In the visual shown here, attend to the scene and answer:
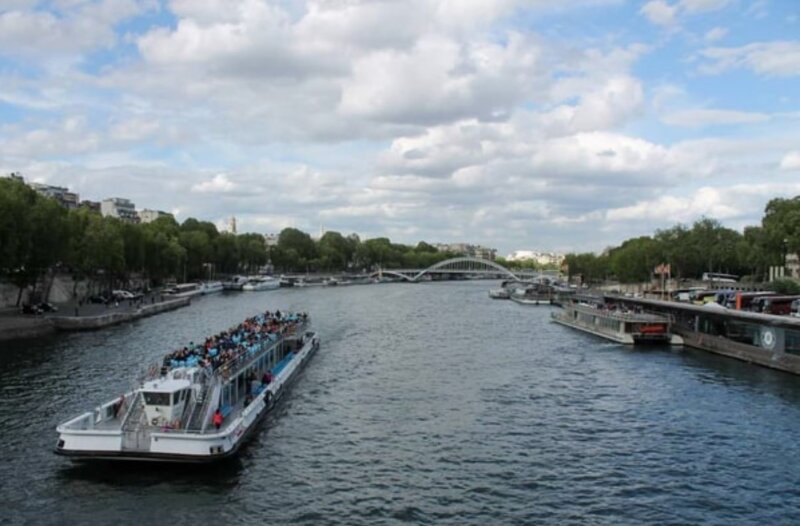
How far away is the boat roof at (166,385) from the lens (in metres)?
29.3

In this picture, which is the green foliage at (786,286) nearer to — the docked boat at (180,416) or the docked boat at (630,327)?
the docked boat at (630,327)

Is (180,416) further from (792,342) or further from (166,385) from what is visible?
(792,342)

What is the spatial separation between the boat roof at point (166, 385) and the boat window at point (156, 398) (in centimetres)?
20

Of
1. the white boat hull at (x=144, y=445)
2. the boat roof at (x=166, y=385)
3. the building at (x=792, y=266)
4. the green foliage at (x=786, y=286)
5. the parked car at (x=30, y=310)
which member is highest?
the building at (x=792, y=266)

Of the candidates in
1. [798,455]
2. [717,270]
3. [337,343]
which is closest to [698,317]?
[337,343]

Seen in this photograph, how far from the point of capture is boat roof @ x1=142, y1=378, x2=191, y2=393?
2931 cm

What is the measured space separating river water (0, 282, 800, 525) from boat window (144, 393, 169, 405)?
8.12ft

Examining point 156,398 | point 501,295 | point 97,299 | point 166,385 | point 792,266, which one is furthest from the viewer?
point 501,295

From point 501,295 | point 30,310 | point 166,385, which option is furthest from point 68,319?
point 501,295

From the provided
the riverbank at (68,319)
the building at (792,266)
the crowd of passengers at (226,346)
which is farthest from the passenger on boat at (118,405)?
the building at (792,266)

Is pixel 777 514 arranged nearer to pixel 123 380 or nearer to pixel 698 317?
pixel 123 380

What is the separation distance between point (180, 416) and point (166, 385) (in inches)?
54.3

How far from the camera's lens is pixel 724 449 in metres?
33.2

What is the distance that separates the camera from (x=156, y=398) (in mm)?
29375
